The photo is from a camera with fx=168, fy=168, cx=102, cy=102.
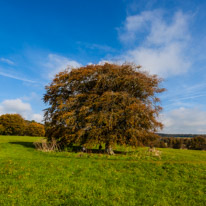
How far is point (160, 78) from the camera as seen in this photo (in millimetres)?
20922

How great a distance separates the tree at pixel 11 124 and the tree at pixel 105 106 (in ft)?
198

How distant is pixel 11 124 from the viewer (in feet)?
238

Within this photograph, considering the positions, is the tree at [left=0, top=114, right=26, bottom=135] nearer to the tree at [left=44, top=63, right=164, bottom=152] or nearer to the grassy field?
the tree at [left=44, top=63, right=164, bottom=152]

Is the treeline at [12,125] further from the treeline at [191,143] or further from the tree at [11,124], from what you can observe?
the treeline at [191,143]

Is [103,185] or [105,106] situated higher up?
[105,106]

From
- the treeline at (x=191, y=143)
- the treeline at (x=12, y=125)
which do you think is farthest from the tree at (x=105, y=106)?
the treeline at (x=12, y=125)

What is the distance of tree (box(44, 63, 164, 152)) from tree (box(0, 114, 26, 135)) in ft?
198

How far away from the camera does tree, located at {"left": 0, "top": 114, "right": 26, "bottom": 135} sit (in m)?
72.1

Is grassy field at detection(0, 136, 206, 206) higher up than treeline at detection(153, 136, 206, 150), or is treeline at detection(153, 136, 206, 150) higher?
treeline at detection(153, 136, 206, 150)

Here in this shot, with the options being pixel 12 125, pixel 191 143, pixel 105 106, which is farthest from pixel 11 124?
pixel 191 143

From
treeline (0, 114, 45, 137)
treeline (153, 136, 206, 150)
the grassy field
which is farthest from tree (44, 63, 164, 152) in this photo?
treeline (0, 114, 45, 137)

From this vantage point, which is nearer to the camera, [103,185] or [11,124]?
[103,185]

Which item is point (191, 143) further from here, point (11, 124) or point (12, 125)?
point (11, 124)

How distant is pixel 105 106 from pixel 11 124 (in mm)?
67687
